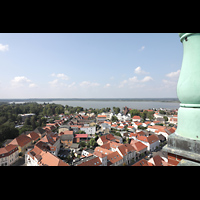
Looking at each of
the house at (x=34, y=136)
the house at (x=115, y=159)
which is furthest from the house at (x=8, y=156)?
the house at (x=115, y=159)

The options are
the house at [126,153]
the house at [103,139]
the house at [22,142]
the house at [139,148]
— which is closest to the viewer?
the house at [126,153]

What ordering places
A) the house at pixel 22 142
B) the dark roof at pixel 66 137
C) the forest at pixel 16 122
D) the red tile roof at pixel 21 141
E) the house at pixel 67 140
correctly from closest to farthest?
the house at pixel 22 142 → the red tile roof at pixel 21 141 → the house at pixel 67 140 → the dark roof at pixel 66 137 → the forest at pixel 16 122

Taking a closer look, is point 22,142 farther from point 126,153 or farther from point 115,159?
point 126,153

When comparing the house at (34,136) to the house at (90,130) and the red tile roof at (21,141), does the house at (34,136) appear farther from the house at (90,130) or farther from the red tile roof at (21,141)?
the house at (90,130)

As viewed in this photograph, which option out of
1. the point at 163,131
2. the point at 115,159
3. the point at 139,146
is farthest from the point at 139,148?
the point at 163,131

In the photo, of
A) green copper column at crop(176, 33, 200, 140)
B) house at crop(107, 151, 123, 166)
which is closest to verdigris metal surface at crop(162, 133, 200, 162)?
green copper column at crop(176, 33, 200, 140)

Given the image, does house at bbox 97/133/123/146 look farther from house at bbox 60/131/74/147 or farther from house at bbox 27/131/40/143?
house at bbox 27/131/40/143

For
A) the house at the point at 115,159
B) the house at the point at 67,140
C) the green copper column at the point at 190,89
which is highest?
the green copper column at the point at 190,89
